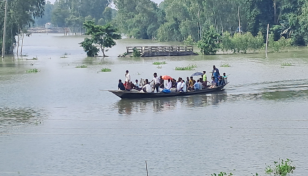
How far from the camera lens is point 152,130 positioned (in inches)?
1023

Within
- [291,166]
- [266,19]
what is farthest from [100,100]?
[266,19]

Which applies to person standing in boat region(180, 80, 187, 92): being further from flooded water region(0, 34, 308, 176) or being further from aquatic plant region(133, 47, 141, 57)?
aquatic plant region(133, 47, 141, 57)

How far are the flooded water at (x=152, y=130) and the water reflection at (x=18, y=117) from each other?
0.05 metres

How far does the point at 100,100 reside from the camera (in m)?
35.6

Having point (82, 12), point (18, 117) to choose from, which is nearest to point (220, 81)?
point (18, 117)

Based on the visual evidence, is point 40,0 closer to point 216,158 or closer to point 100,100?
point 100,100

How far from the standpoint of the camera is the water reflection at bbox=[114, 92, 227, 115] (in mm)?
31531

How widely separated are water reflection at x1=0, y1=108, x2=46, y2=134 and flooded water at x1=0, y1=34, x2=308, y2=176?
53 millimetres

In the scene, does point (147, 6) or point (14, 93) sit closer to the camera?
point (14, 93)

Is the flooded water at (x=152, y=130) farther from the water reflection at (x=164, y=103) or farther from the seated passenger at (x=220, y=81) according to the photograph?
the seated passenger at (x=220, y=81)

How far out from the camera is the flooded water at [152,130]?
67.4 feet

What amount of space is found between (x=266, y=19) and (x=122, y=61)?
3647 centimetres

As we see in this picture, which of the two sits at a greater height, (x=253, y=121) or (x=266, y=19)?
(x=266, y=19)

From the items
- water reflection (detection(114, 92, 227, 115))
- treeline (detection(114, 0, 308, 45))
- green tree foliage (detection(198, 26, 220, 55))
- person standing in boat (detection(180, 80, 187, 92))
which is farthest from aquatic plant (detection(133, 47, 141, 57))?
person standing in boat (detection(180, 80, 187, 92))
